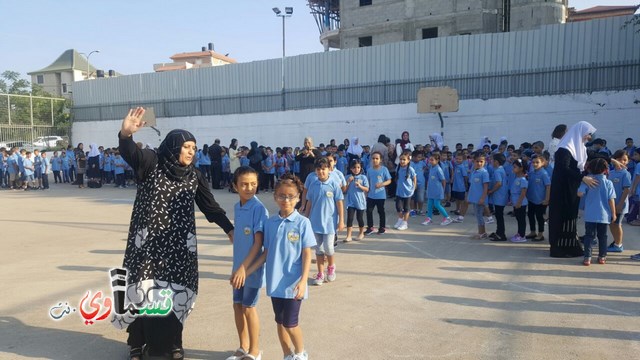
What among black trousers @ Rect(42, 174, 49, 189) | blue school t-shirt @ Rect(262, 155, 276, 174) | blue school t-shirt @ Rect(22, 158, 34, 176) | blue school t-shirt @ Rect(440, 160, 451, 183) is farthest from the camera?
black trousers @ Rect(42, 174, 49, 189)

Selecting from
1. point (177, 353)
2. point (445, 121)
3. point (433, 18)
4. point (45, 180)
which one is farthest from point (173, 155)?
point (433, 18)

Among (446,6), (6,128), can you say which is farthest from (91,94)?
(446,6)

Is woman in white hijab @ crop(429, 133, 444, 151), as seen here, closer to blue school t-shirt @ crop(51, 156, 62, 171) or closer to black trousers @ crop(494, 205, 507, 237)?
black trousers @ crop(494, 205, 507, 237)

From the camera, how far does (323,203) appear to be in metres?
6.21

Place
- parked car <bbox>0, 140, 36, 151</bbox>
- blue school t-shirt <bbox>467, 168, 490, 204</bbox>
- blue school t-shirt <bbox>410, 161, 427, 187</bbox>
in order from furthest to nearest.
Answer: parked car <bbox>0, 140, 36, 151</bbox>
blue school t-shirt <bbox>410, 161, 427, 187</bbox>
blue school t-shirt <bbox>467, 168, 490, 204</bbox>

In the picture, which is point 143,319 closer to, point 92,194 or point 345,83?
point 92,194

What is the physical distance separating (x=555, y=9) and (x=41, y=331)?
3036 centimetres

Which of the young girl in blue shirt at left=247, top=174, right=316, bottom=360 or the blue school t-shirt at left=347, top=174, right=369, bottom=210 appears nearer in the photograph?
the young girl in blue shirt at left=247, top=174, right=316, bottom=360

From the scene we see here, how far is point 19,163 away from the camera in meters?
19.6

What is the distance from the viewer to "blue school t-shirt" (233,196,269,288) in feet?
12.2

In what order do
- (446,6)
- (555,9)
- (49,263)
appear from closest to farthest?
(49,263) → (555,9) → (446,6)

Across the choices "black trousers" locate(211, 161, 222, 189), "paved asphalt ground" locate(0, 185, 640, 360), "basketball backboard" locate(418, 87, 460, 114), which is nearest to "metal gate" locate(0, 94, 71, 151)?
"black trousers" locate(211, 161, 222, 189)

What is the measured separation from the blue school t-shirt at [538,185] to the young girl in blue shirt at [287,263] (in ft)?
19.5

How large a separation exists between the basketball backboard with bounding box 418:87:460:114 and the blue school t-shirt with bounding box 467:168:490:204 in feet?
30.5
